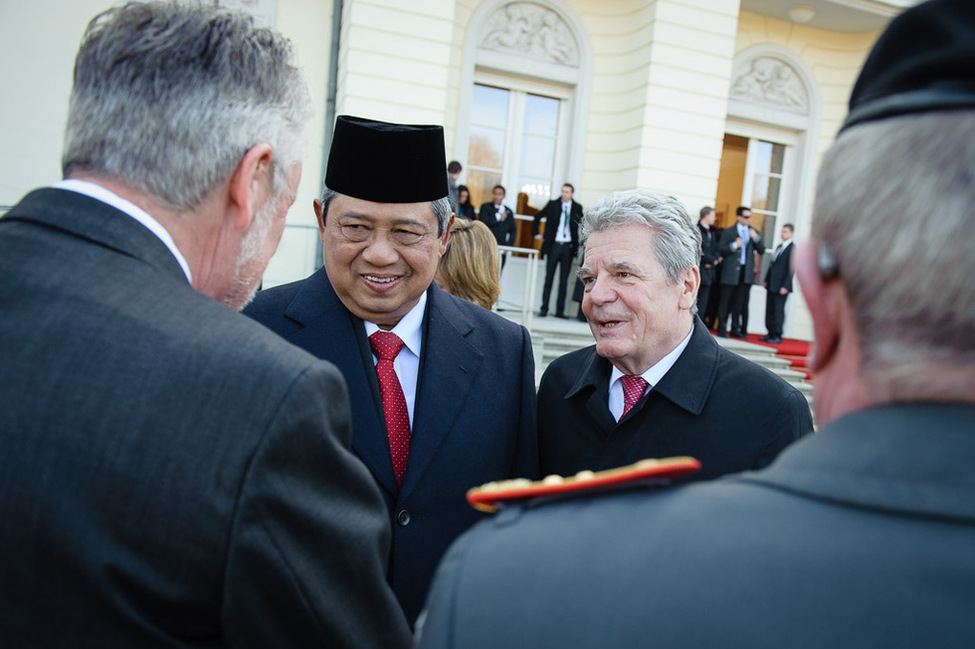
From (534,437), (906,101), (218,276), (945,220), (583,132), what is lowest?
(534,437)

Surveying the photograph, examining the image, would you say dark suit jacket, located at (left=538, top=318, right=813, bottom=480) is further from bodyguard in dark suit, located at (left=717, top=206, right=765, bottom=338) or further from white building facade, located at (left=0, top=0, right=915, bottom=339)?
bodyguard in dark suit, located at (left=717, top=206, right=765, bottom=338)

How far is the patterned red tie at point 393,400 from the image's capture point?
170cm

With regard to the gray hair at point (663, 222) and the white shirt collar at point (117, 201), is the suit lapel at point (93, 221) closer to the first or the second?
the white shirt collar at point (117, 201)

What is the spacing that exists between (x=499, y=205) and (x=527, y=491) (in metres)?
8.08

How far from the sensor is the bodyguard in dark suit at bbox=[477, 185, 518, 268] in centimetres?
845

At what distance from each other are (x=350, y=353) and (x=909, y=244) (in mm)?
1405

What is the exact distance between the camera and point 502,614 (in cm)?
62

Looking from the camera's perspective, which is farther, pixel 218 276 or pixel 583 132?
pixel 583 132

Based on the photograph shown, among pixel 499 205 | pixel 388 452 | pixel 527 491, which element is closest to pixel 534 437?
pixel 388 452

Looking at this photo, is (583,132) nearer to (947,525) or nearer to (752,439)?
(752,439)

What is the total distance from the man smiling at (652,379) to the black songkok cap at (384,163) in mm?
523

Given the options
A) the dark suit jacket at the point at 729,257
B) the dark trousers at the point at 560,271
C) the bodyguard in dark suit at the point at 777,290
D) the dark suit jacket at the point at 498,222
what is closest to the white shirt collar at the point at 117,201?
the dark suit jacket at the point at 498,222

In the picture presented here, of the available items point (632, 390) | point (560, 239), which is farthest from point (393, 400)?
point (560, 239)

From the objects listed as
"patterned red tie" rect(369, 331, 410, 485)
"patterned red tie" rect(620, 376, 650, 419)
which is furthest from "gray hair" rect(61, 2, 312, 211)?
"patterned red tie" rect(620, 376, 650, 419)
